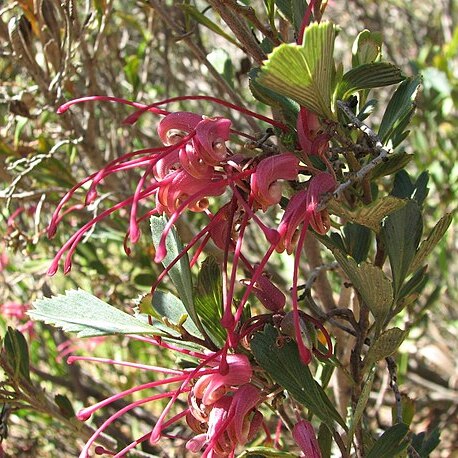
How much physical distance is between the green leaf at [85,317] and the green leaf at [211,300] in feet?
0.20

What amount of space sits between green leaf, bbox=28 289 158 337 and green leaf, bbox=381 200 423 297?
0.74ft

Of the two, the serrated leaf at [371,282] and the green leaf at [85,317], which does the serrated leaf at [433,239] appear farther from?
the green leaf at [85,317]

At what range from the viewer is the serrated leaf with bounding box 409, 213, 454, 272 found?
2.04 feet

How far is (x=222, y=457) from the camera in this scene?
61 centimetres

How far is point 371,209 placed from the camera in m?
0.54

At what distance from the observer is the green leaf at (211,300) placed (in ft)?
2.22

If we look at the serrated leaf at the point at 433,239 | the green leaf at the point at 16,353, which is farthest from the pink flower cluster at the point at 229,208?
the green leaf at the point at 16,353

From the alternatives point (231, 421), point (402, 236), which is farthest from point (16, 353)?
point (402, 236)

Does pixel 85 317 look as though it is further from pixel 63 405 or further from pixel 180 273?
pixel 63 405

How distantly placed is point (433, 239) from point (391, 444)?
180mm

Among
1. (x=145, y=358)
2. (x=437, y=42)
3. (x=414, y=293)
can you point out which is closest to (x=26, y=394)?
(x=414, y=293)

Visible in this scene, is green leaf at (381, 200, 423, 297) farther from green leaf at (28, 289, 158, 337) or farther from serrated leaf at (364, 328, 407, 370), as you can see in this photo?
green leaf at (28, 289, 158, 337)

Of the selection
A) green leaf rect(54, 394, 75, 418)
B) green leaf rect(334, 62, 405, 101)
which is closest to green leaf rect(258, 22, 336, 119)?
green leaf rect(334, 62, 405, 101)

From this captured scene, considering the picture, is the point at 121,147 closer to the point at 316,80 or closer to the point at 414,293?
the point at 414,293
